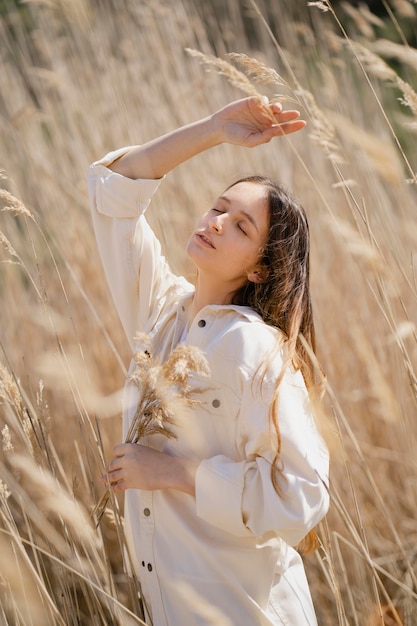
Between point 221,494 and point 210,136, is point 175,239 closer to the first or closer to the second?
point 210,136

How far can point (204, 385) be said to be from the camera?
1144 mm

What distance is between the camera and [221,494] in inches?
41.6

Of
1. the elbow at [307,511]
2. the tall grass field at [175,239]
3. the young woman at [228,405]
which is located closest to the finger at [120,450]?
the young woman at [228,405]

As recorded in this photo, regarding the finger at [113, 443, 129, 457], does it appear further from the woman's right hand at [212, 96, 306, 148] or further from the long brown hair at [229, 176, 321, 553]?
the woman's right hand at [212, 96, 306, 148]

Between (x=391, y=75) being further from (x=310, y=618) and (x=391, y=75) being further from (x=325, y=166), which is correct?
(x=325, y=166)

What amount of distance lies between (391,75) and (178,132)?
367 millimetres

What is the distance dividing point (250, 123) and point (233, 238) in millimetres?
222

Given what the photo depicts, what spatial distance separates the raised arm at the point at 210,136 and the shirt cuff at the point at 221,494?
1.69 ft

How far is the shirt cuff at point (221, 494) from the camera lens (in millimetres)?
1055

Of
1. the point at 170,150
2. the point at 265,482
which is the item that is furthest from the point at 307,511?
the point at 170,150

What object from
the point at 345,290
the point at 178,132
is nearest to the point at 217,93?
the point at 345,290

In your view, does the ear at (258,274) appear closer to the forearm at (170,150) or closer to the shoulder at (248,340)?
the shoulder at (248,340)

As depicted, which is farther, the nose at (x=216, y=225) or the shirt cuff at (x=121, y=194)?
the shirt cuff at (x=121, y=194)

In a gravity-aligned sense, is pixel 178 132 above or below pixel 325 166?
above
